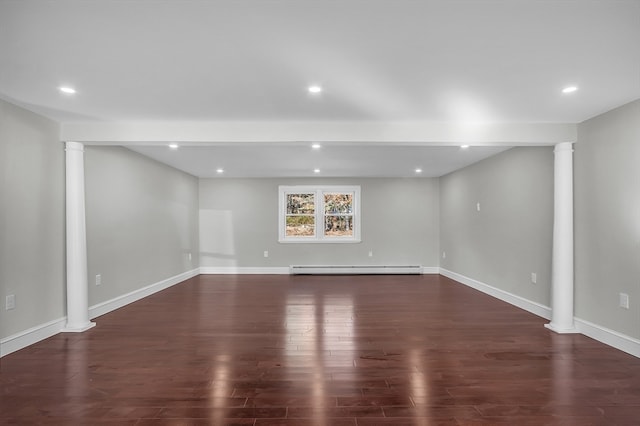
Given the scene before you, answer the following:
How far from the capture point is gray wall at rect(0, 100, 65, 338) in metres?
3.01

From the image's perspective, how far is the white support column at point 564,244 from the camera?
3.62 m

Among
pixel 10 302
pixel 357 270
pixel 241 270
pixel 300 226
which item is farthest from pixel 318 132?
pixel 241 270

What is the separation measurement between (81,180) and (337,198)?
514 centimetres

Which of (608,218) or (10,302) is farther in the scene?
(608,218)

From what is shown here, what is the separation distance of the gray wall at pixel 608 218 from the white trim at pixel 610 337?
0.05 meters

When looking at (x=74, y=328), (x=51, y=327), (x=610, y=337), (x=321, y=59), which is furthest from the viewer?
(x=74, y=328)

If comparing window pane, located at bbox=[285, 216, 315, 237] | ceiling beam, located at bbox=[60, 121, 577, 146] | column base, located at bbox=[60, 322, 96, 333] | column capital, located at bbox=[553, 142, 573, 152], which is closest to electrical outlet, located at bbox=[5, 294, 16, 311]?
column base, located at bbox=[60, 322, 96, 333]

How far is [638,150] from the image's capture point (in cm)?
297

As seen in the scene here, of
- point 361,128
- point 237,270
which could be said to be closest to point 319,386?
point 361,128

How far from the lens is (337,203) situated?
7.72 meters

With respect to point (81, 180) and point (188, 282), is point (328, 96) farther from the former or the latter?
point (188, 282)

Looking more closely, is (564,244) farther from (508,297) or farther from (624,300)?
(508,297)

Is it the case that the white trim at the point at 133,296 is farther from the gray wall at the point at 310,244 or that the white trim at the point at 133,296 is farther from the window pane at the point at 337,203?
the window pane at the point at 337,203

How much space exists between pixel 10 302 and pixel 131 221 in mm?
2059
